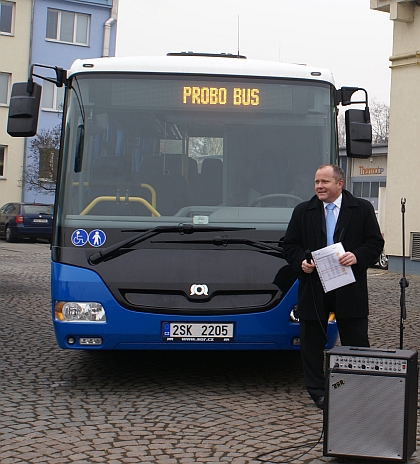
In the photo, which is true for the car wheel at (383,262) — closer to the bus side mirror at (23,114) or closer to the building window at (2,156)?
the bus side mirror at (23,114)

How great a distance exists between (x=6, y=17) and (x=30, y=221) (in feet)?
48.2

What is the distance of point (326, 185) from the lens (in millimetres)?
6406

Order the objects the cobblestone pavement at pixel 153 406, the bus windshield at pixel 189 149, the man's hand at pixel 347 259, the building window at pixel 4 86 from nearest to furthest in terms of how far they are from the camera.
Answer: the cobblestone pavement at pixel 153 406 < the man's hand at pixel 347 259 < the bus windshield at pixel 189 149 < the building window at pixel 4 86

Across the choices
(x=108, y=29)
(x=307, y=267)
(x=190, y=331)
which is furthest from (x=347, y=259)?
(x=108, y=29)

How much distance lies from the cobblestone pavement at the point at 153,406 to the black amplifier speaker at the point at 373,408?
0.73ft

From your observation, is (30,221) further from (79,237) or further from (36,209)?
(79,237)

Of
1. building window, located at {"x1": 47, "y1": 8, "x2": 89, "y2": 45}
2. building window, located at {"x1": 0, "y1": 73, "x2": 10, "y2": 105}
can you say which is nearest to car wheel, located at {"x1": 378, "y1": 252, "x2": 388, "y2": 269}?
building window, located at {"x1": 0, "y1": 73, "x2": 10, "y2": 105}

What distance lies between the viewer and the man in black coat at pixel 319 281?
636 centimetres

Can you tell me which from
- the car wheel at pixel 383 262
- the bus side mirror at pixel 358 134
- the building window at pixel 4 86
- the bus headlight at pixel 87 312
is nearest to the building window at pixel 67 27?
the building window at pixel 4 86

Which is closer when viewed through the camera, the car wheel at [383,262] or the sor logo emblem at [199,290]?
the sor logo emblem at [199,290]

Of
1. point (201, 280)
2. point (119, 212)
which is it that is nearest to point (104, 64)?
point (119, 212)

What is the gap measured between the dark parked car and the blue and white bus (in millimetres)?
23331

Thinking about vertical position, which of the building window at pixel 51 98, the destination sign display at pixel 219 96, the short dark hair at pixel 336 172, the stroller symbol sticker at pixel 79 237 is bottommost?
the stroller symbol sticker at pixel 79 237

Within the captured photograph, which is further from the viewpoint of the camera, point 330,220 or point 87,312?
point 87,312
